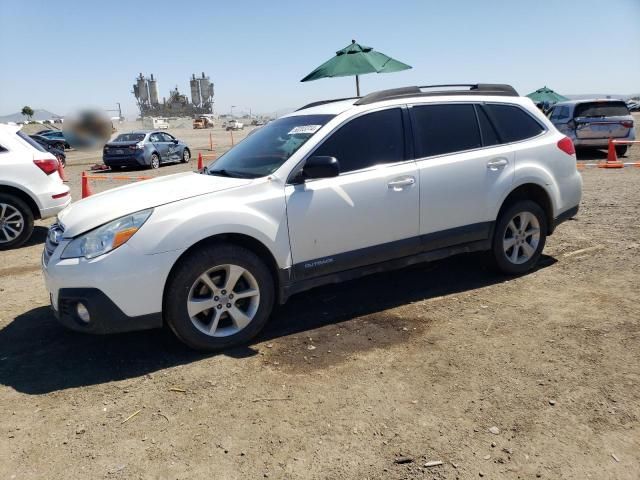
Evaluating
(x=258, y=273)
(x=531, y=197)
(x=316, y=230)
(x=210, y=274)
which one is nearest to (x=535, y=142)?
(x=531, y=197)

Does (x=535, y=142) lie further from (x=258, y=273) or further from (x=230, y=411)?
(x=230, y=411)

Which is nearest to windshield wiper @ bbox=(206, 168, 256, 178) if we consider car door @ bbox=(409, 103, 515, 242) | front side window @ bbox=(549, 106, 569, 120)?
car door @ bbox=(409, 103, 515, 242)

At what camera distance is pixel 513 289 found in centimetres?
484

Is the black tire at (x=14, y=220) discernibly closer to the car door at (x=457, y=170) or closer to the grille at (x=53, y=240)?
the grille at (x=53, y=240)

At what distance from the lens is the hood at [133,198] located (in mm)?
3590

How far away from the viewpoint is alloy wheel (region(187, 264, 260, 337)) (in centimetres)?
364

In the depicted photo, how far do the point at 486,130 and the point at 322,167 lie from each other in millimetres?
1932

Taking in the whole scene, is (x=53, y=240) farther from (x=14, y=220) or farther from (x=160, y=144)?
(x=160, y=144)

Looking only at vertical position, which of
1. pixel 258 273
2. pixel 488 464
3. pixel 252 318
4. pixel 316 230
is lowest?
pixel 488 464

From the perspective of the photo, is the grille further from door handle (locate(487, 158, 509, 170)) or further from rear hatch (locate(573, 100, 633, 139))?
rear hatch (locate(573, 100, 633, 139))

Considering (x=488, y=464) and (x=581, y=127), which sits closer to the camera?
(x=488, y=464)

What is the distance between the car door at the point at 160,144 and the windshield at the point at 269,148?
15871 mm

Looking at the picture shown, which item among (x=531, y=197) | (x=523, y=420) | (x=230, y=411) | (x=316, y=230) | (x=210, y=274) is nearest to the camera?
(x=523, y=420)

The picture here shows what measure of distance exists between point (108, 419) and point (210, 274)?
1115 mm
